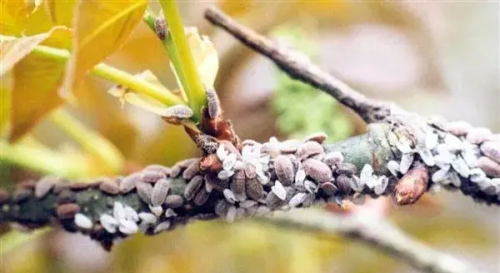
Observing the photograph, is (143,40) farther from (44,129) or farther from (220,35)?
(44,129)

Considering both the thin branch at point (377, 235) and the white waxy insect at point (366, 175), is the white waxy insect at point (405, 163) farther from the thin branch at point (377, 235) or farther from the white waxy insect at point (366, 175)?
the thin branch at point (377, 235)

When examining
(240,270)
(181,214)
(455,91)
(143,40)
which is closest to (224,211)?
(181,214)

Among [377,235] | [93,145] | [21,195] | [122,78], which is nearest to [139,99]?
[122,78]

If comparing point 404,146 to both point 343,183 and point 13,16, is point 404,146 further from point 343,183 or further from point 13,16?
point 13,16

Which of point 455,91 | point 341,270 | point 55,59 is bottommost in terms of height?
point 341,270

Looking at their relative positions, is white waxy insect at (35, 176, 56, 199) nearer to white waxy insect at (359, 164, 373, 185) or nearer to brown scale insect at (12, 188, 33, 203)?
brown scale insect at (12, 188, 33, 203)

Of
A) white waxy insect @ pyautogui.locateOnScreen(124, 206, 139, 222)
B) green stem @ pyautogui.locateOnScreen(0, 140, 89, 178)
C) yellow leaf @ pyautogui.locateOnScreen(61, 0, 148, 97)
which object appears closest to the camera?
yellow leaf @ pyautogui.locateOnScreen(61, 0, 148, 97)

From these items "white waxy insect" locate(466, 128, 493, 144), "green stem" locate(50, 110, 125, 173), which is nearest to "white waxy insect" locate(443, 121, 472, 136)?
"white waxy insect" locate(466, 128, 493, 144)
